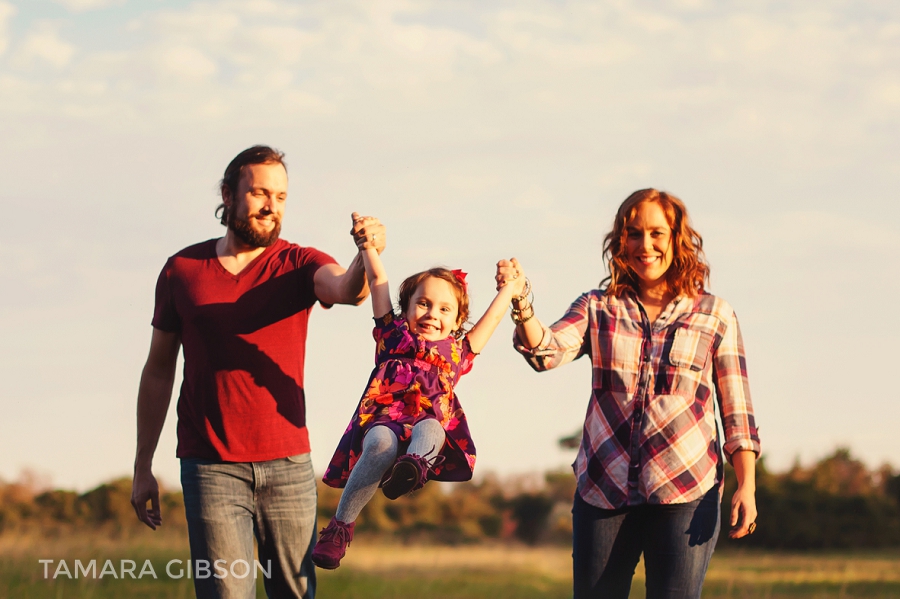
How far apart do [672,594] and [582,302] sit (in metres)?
1.37

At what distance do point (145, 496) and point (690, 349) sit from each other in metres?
2.87

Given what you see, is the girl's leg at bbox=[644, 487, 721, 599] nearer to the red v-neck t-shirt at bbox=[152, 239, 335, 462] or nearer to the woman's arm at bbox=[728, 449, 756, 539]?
the woman's arm at bbox=[728, 449, 756, 539]

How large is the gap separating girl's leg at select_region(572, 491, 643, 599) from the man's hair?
7.32ft

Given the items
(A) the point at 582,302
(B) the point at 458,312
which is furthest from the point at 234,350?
(A) the point at 582,302

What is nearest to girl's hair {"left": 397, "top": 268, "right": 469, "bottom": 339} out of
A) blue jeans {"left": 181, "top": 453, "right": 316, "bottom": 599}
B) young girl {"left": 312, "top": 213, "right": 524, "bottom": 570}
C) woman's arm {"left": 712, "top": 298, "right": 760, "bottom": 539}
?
young girl {"left": 312, "top": 213, "right": 524, "bottom": 570}

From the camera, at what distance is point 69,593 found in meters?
12.1

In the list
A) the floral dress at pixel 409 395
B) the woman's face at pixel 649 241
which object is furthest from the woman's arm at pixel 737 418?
the floral dress at pixel 409 395

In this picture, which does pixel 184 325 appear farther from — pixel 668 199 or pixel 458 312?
pixel 668 199

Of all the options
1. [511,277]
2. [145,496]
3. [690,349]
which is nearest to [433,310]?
[511,277]

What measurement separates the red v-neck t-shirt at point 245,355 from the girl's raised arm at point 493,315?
2.91ft

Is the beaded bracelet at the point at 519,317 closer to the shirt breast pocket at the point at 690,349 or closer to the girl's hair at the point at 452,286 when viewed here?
the girl's hair at the point at 452,286

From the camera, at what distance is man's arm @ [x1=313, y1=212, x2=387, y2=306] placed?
15.0 feet

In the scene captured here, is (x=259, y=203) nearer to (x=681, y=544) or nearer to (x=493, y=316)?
(x=493, y=316)

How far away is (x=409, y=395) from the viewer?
4637mm
